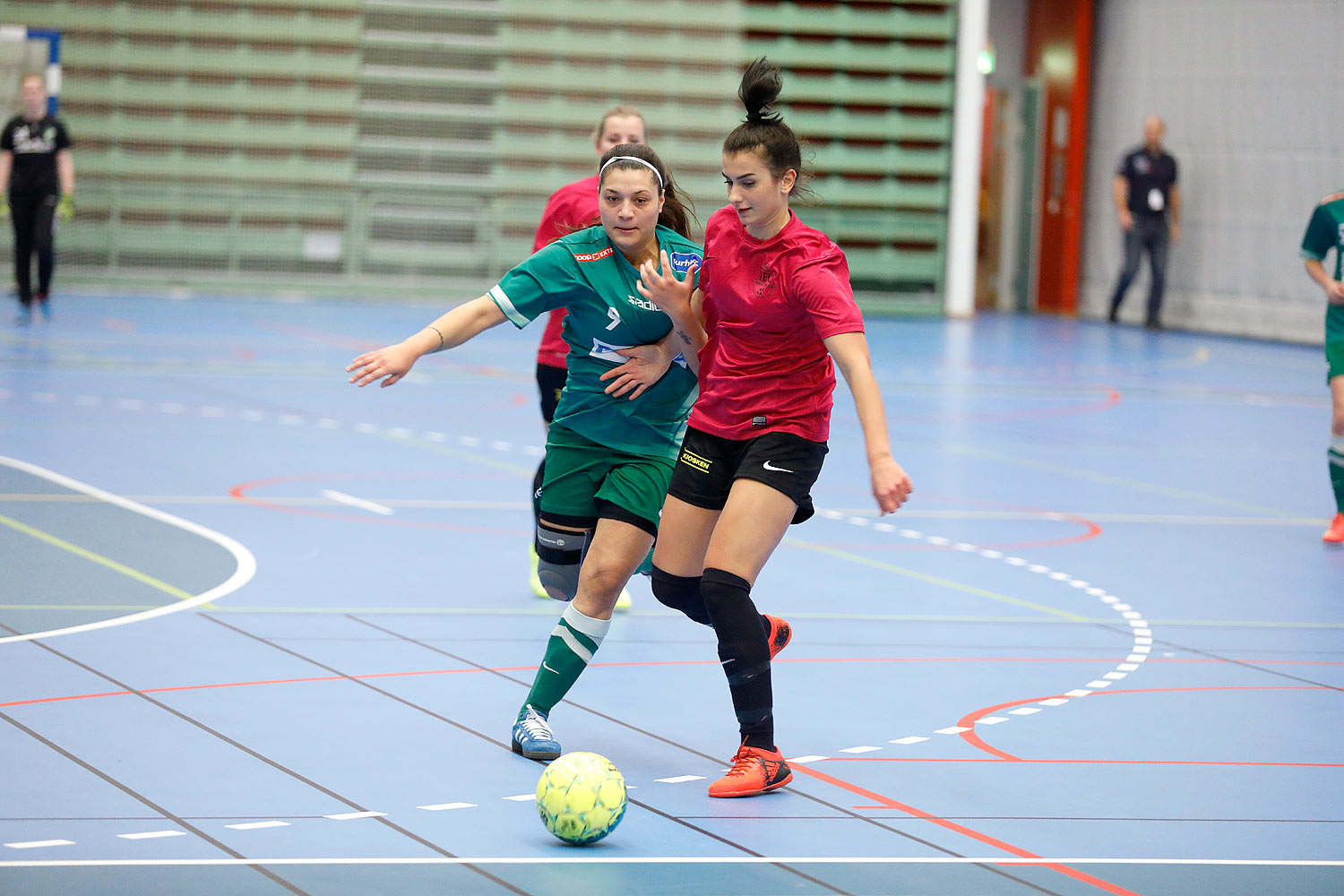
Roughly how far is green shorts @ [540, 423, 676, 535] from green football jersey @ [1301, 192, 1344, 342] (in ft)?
15.6

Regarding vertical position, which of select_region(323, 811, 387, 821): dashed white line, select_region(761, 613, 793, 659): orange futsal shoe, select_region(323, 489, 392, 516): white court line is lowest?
select_region(323, 489, 392, 516): white court line

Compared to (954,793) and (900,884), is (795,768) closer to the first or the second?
(954,793)

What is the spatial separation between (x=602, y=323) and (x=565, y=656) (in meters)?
0.97

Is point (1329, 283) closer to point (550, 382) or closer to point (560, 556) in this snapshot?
point (550, 382)

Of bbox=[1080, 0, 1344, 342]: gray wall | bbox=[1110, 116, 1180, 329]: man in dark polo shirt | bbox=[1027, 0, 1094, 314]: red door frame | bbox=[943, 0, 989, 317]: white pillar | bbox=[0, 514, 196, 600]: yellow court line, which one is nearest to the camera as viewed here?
bbox=[0, 514, 196, 600]: yellow court line

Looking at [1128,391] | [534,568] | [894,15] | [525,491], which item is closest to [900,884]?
[534,568]

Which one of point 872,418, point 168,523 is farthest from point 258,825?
point 168,523

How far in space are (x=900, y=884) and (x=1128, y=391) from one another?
37.6 ft

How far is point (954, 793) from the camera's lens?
449 centimetres

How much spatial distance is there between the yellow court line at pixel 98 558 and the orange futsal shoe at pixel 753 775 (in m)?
2.84

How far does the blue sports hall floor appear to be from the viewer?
155 inches

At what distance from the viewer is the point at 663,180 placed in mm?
4965

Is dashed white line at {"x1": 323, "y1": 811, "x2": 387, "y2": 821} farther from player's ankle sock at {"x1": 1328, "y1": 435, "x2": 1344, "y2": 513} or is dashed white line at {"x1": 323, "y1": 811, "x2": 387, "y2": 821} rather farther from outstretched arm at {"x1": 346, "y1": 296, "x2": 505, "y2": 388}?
player's ankle sock at {"x1": 1328, "y1": 435, "x2": 1344, "y2": 513}

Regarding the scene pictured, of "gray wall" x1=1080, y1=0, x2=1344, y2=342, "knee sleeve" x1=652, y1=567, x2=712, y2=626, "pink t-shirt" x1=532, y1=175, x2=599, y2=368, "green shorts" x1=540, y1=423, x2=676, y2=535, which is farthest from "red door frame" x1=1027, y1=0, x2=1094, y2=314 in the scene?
"knee sleeve" x1=652, y1=567, x2=712, y2=626
